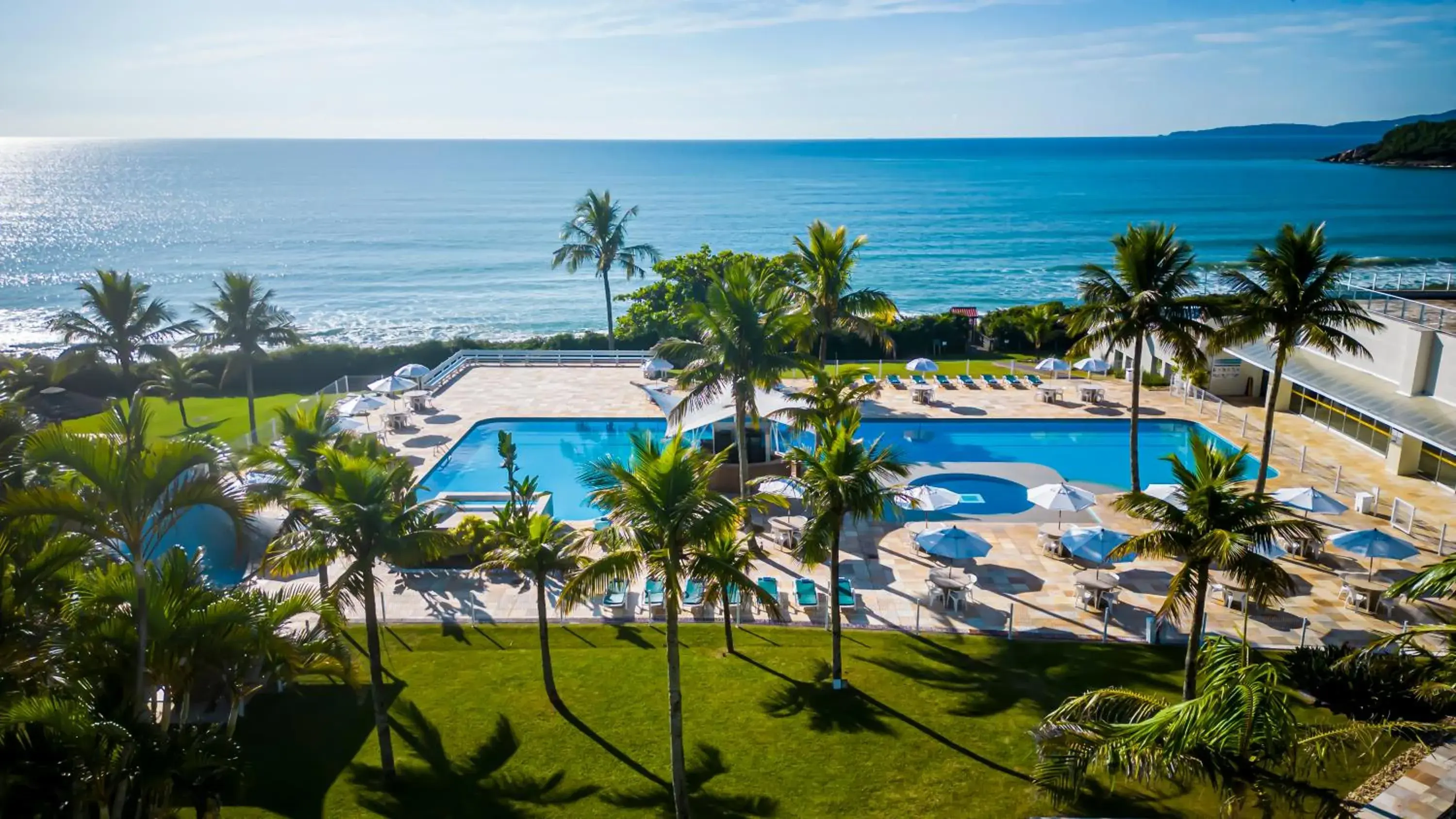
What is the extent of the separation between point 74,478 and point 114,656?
2.32m

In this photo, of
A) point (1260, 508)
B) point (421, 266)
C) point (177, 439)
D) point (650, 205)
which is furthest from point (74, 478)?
point (650, 205)

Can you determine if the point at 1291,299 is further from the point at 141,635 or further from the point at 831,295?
the point at 141,635

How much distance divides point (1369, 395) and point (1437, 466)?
8.62 feet

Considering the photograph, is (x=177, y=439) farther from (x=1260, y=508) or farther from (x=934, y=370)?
(x=934, y=370)

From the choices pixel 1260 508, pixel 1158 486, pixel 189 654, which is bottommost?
pixel 1158 486

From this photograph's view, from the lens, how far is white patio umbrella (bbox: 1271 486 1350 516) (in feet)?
70.8

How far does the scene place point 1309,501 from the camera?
21.8 meters

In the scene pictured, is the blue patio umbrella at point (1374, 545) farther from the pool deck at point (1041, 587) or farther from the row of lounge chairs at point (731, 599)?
the row of lounge chairs at point (731, 599)

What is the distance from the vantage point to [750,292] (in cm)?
2120

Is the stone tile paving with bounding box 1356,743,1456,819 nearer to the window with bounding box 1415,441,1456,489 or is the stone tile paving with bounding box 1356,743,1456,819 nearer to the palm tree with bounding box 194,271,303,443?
the window with bounding box 1415,441,1456,489

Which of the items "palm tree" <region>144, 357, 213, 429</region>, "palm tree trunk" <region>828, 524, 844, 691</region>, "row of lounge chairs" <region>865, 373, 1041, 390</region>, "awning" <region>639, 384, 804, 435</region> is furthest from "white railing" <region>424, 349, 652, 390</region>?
"palm tree trunk" <region>828, 524, 844, 691</region>

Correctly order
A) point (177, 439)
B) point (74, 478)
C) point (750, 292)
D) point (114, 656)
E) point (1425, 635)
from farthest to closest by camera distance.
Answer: point (750, 292), point (1425, 635), point (177, 439), point (74, 478), point (114, 656)

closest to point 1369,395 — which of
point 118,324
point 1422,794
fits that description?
point 1422,794

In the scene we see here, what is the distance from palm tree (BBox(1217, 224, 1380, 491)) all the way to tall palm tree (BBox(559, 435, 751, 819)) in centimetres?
1412
